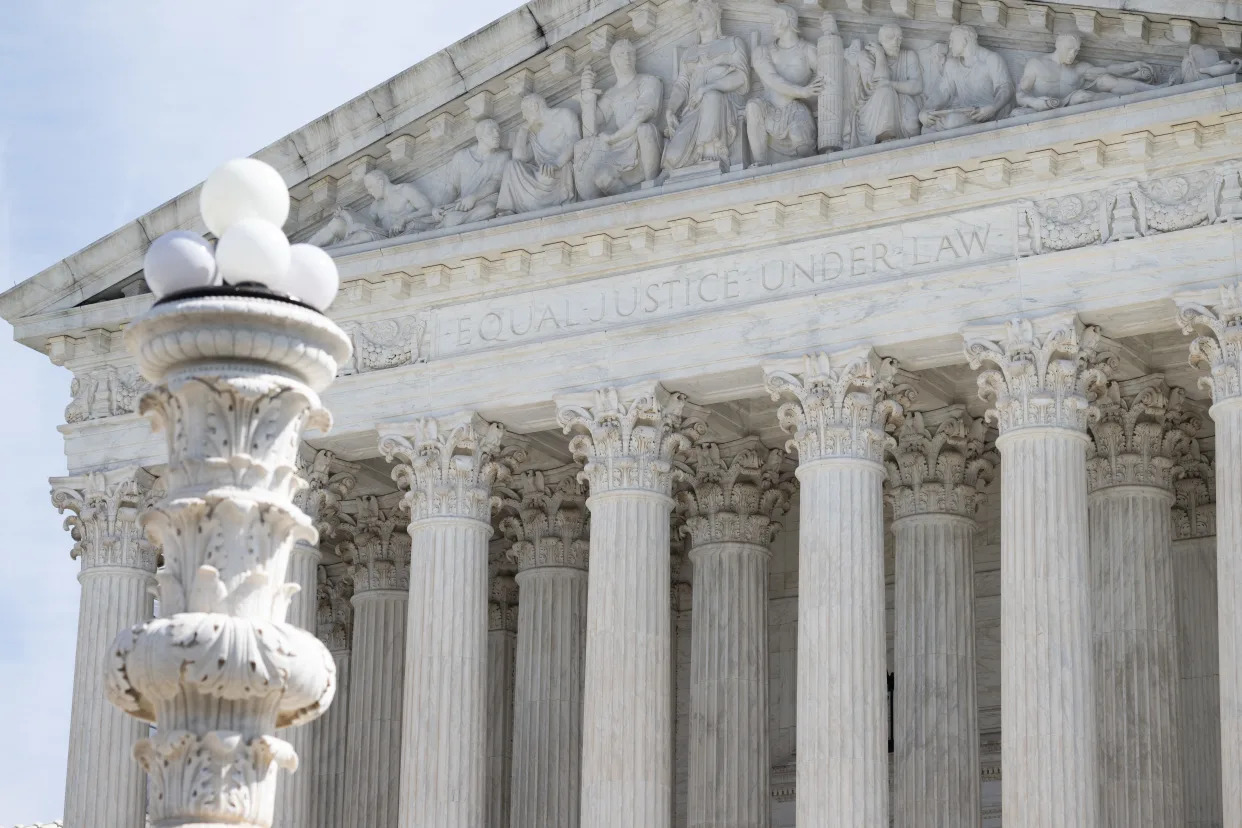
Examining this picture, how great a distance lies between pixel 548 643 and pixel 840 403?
10.4 metres

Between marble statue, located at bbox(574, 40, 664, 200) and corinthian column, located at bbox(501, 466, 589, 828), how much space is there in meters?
6.85

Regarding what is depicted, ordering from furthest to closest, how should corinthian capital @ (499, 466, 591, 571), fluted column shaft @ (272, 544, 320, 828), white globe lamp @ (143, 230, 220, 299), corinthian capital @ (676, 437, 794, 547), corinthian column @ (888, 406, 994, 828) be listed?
corinthian capital @ (499, 466, 591, 571) → corinthian capital @ (676, 437, 794, 547) → fluted column shaft @ (272, 544, 320, 828) → corinthian column @ (888, 406, 994, 828) → white globe lamp @ (143, 230, 220, 299)

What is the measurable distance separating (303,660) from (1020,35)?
23.8 metres

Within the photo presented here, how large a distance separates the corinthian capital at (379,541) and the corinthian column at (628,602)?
28.9 feet

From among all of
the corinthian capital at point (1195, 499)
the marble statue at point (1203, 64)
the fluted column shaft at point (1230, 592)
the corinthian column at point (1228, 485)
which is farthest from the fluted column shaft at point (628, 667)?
the marble statue at point (1203, 64)

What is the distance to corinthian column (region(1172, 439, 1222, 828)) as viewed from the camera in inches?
1646

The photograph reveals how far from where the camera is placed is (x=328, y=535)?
158ft

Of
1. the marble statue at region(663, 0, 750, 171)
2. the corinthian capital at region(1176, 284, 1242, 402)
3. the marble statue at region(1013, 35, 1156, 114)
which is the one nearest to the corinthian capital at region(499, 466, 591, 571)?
the marble statue at region(663, 0, 750, 171)

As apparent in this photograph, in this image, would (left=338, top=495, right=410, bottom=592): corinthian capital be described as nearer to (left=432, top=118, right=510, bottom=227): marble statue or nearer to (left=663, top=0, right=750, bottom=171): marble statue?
(left=432, top=118, right=510, bottom=227): marble statue

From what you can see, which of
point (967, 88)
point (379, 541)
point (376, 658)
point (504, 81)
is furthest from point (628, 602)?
point (379, 541)

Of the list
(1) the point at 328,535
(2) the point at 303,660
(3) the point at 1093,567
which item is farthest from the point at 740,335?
(2) the point at 303,660

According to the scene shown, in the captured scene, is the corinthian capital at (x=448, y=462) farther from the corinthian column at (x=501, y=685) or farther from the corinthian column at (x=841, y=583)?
the corinthian column at (x=501, y=685)

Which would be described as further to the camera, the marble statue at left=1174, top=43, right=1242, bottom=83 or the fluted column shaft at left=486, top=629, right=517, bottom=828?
the fluted column shaft at left=486, top=629, right=517, bottom=828

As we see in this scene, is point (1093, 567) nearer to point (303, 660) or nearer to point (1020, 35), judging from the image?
point (1020, 35)
